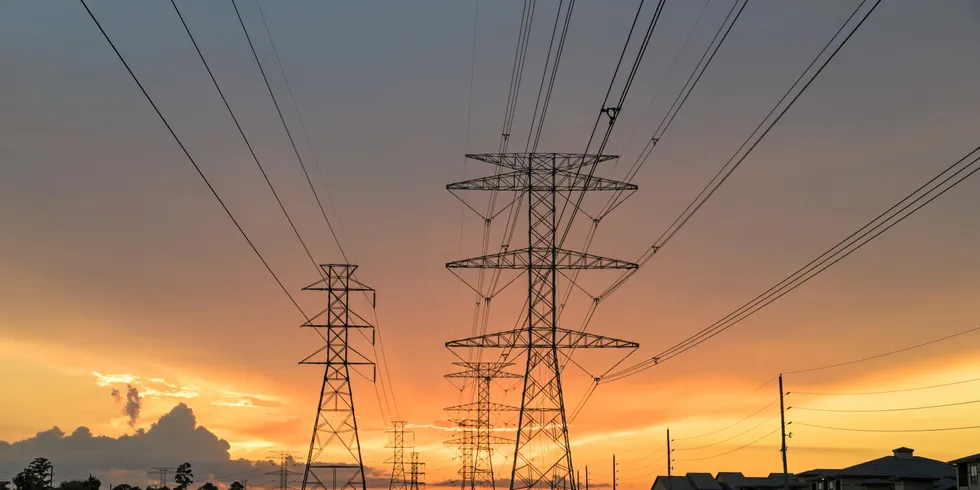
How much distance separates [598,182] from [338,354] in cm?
2460

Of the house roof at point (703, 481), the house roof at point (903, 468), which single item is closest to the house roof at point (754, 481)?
the house roof at point (703, 481)

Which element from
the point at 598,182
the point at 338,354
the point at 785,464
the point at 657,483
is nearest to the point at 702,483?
the point at 657,483

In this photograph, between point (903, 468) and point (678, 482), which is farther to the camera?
point (678, 482)

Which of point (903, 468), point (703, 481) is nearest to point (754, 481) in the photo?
point (703, 481)

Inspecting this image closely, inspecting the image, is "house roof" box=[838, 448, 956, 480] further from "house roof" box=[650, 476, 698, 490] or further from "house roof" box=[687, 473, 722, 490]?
"house roof" box=[650, 476, 698, 490]

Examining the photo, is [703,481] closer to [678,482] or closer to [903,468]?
[678,482]

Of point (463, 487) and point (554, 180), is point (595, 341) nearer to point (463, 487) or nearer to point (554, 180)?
point (554, 180)

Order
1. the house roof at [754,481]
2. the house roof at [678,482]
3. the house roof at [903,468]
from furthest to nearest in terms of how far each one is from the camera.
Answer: the house roof at [678,482]
the house roof at [754,481]
the house roof at [903,468]

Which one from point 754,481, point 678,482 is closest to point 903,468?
point 754,481

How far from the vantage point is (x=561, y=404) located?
6275cm

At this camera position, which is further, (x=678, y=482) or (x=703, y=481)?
(x=678, y=482)

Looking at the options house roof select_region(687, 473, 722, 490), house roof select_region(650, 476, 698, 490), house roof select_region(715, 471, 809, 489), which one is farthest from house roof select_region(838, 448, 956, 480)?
house roof select_region(650, 476, 698, 490)

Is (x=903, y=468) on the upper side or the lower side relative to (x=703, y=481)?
upper

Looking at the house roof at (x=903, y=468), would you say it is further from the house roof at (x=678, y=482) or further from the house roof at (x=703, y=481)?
the house roof at (x=678, y=482)
